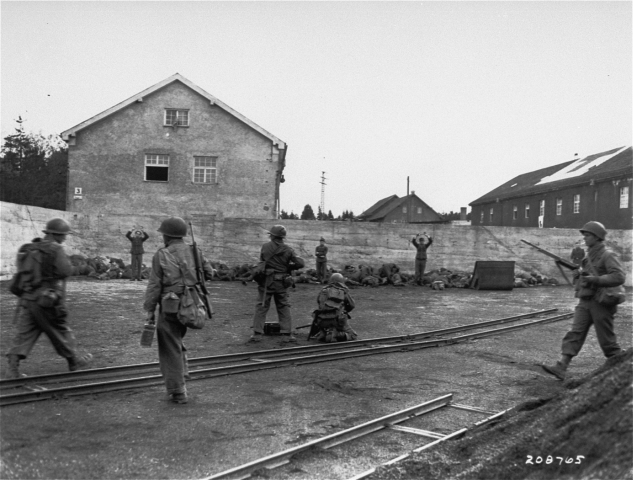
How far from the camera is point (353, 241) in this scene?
87.0ft

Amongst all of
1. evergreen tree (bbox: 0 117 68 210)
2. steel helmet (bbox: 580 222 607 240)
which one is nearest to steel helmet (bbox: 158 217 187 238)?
steel helmet (bbox: 580 222 607 240)

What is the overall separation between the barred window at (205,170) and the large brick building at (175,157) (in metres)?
0.05

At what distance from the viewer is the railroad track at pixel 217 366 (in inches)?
266

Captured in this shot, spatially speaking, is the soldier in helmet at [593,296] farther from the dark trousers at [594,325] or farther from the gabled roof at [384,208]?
the gabled roof at [384,208]

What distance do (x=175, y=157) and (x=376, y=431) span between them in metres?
30.0

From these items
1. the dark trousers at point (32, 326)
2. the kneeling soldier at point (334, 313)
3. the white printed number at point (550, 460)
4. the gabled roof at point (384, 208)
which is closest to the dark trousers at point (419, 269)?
the kneeling soldier at point (334, 313)

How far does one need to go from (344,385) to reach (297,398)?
882mm

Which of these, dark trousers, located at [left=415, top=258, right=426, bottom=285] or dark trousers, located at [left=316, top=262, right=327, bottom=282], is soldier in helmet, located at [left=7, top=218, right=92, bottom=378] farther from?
dark trousers, located at [left=415, top=258, right=426, bottom=285]

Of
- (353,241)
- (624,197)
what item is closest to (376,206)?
(624,197)

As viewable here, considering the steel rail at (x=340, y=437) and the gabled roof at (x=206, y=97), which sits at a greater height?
the gabled roof at (x=206, y=97)

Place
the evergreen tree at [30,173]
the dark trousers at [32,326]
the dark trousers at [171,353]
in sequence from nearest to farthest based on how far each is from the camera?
the dark trousers at [171,353] < the dark trousers at [32,326] < the evergreen tree at [30,173]

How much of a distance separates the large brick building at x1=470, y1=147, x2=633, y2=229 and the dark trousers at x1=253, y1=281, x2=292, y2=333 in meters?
33.2

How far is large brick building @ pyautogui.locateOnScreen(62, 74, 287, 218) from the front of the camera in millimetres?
33281

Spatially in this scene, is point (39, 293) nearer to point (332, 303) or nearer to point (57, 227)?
point (57, 227)
